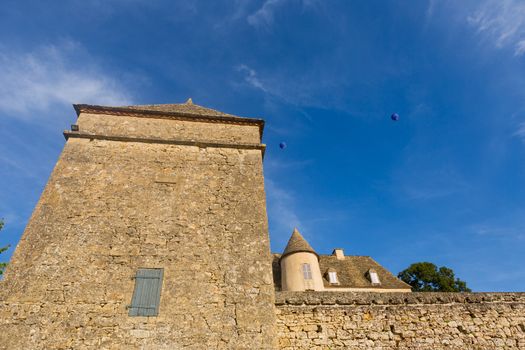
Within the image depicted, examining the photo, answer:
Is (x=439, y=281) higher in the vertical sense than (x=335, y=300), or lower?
higher

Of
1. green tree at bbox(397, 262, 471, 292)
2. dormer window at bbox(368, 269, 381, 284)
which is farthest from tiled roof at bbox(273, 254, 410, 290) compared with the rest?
green tree at bbox(397, 262, 471, 292)

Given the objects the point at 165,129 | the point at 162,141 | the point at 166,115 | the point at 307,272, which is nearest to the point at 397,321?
the point at 162,141

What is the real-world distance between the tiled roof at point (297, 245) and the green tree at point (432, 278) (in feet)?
48.2

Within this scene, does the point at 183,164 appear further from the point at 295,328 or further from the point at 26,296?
the point at 295,328

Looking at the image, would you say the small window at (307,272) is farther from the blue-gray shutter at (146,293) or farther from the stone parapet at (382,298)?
the blue-gray shutter at (146,293)

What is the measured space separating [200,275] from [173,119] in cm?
463

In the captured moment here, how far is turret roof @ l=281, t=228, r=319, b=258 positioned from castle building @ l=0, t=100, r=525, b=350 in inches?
418

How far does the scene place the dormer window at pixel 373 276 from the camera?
19.1 meters

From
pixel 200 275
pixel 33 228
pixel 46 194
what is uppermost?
pixel 46 194

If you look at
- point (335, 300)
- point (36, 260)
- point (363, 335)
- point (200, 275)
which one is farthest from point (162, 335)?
point (363, 335)

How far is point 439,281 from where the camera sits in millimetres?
26922

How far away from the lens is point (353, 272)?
20.0 metres

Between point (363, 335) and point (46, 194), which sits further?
point (46, 194)

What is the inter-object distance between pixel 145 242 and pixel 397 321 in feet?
18.2
